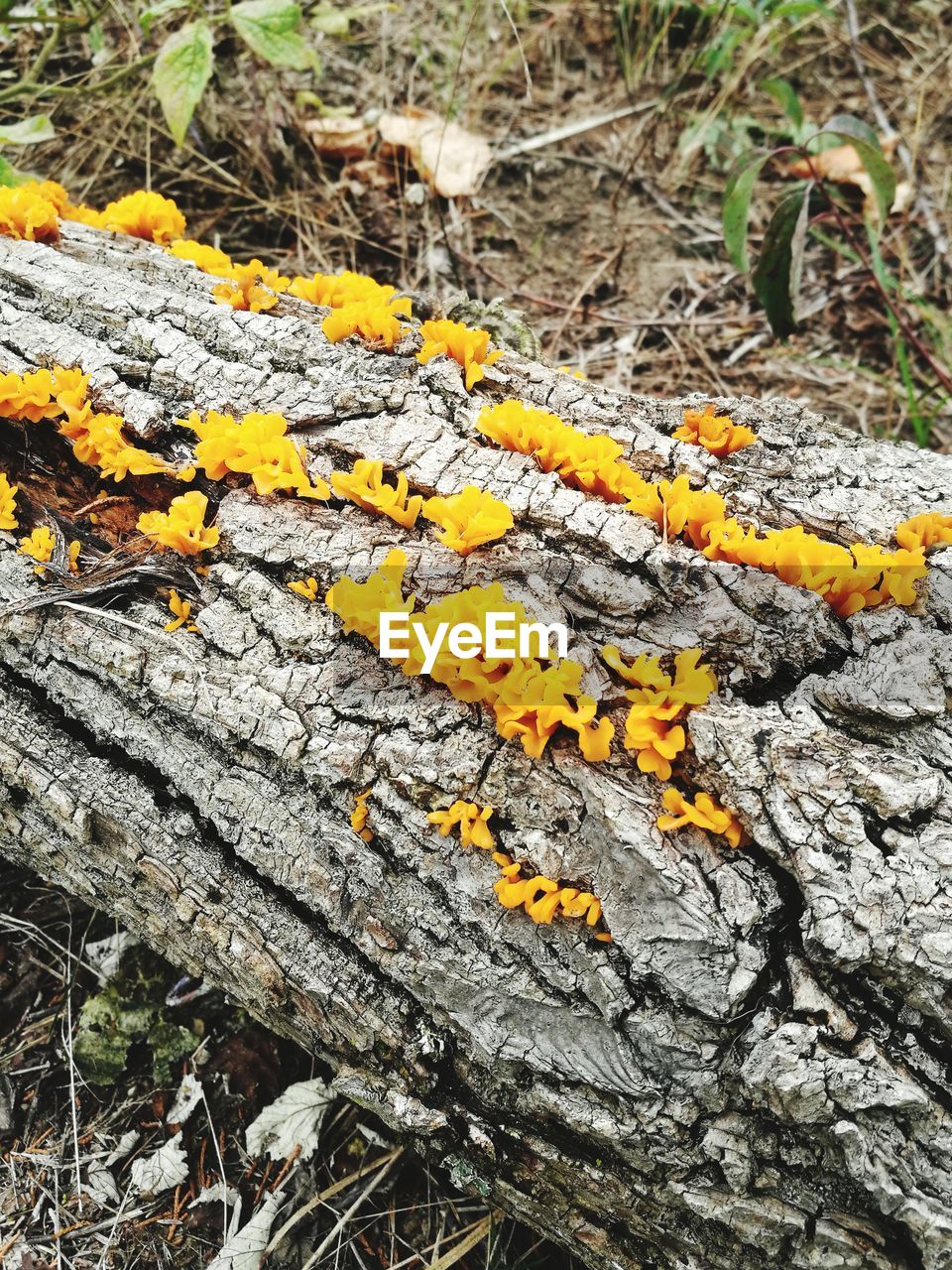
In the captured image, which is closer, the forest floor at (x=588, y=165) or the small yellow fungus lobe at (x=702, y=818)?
the small yellow fungus lobe at (x=702, y=818)

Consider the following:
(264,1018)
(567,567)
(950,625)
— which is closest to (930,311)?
(950,625)

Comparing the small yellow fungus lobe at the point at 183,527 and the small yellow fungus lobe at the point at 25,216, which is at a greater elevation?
the small yellow fungus lobe at the point at 25,216

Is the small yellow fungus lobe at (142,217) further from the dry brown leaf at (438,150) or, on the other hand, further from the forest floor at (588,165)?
the dry brown leaf at (438,150)

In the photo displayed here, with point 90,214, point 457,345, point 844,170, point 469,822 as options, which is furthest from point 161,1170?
point 844,170

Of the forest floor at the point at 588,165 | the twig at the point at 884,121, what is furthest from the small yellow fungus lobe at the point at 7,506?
the twig at the point at 884,121

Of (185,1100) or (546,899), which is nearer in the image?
(546,899)

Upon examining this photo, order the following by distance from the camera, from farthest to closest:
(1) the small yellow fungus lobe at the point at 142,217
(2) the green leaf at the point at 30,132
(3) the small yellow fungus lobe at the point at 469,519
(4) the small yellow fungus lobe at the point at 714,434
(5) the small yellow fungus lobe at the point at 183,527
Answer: (2) the green leaf at the point at 30,132
(1) the small yellow fungus lobe at the point at 142,217
(4) the small yellow fungus lobe at the point at 714,434
(5) the small yellow fungus lobe at the point at 183,527
(3) the small yellow fungus lobe at the point at 469,519

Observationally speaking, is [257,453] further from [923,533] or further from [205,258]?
[923,533]
